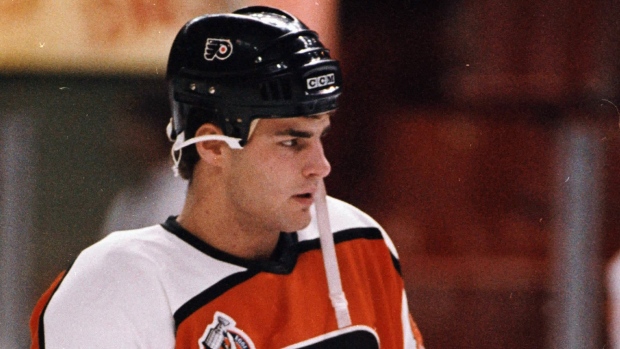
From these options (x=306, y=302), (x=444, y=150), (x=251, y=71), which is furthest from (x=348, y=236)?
(x=444, y=150)

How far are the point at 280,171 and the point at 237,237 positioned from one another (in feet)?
0.49

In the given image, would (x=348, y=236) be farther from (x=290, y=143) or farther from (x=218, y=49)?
(x=218, y=49)

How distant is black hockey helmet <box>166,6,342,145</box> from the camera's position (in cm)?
170

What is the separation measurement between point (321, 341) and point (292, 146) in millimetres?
350

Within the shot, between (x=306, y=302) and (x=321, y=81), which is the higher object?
(x=321, y=81)

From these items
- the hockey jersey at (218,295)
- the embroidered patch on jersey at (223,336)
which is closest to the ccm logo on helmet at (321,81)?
the hockey jersey at (218,295)

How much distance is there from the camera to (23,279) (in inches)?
125

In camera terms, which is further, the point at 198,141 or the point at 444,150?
the point at 444,150

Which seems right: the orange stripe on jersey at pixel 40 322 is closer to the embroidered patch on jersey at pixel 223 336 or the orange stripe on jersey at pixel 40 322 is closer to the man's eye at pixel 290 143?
the embroidered patch on jersey at pixel 223 336

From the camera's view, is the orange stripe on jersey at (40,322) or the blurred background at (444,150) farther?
the blurred background at (444,150)

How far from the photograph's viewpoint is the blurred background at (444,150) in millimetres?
3326

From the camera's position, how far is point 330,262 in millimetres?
1851

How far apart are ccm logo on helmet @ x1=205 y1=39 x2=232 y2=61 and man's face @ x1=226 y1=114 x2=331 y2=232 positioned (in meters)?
0.13

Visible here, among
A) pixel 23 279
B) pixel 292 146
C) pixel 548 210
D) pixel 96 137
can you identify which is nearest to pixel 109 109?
pixel 96 137
